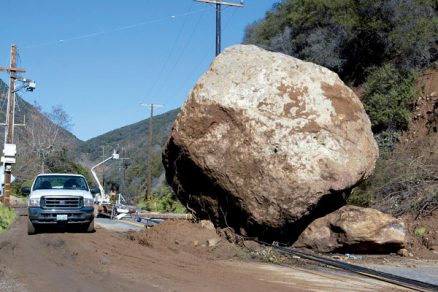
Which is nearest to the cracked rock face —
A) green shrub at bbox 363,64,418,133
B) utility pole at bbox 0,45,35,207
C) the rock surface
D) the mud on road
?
the rock surface

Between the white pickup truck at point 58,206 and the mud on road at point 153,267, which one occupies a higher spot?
the white pickup truck at point 58,206

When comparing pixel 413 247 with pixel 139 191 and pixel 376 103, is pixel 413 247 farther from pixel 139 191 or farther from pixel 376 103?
pixel 139 191

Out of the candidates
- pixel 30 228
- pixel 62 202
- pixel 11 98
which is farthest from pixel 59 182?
pixel 11 98

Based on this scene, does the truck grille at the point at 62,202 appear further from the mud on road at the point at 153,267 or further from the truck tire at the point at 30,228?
the mud on road at the point at 153,267

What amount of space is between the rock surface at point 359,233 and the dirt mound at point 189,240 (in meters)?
1.99

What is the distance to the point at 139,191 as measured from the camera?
83.5m

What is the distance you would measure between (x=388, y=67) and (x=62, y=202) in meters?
14.8

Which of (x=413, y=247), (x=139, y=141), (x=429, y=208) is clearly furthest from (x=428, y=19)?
(x=139, y=141)

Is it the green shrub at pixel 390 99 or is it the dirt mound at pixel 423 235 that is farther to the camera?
the green shrub at pixel 390 99

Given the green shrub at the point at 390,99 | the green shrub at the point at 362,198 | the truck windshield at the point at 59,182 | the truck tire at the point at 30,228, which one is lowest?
the truck tire at the point at 30,228

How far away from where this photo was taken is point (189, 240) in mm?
13602

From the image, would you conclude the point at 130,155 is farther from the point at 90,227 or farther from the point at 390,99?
the point at 90,227

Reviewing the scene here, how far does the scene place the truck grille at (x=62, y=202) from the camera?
55.0 ft

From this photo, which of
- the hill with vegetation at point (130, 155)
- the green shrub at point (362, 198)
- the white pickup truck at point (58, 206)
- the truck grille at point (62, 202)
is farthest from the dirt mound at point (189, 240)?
the hill with vegetation at point (130, 155)
